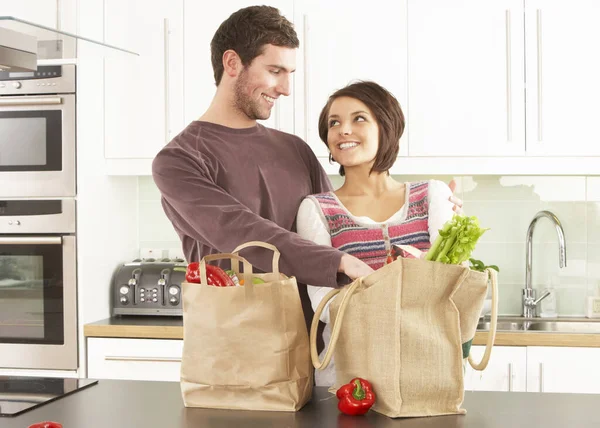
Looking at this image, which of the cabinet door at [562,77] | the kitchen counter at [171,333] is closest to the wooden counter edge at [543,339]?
the kitchen counter at [171,333]

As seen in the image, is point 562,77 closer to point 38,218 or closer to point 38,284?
point 38,218

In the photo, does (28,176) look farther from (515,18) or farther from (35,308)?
(515,18)

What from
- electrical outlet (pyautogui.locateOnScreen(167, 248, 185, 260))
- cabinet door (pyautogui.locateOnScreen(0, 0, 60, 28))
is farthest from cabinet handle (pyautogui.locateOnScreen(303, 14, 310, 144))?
cabinet door (pyautogui.locateOnScreen(0, 0, 60, 28))

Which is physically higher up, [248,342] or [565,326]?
[248,342]

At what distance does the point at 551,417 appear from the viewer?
1.44m

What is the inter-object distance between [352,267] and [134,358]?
70.7 inches

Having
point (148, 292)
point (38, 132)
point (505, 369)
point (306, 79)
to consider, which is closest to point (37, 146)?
point (38, 132)

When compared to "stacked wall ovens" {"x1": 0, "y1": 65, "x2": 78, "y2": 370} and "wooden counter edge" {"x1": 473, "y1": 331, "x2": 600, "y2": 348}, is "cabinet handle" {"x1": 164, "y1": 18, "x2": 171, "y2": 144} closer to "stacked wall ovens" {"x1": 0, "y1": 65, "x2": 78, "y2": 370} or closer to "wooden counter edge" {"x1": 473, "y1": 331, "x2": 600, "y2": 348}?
"stacked wall ovens" {"x1": 0, "y1": 65, "x2": 78, "y2": 370}

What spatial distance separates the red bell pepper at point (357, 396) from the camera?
1.40 meters

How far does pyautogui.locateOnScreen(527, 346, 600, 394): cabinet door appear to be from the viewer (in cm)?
293

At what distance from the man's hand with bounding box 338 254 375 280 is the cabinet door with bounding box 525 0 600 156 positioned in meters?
1.82

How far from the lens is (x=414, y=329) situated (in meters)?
1.37

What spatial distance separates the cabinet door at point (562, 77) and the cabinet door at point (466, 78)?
5cm

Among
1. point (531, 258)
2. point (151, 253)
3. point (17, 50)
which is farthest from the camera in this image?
point (151, 253)
